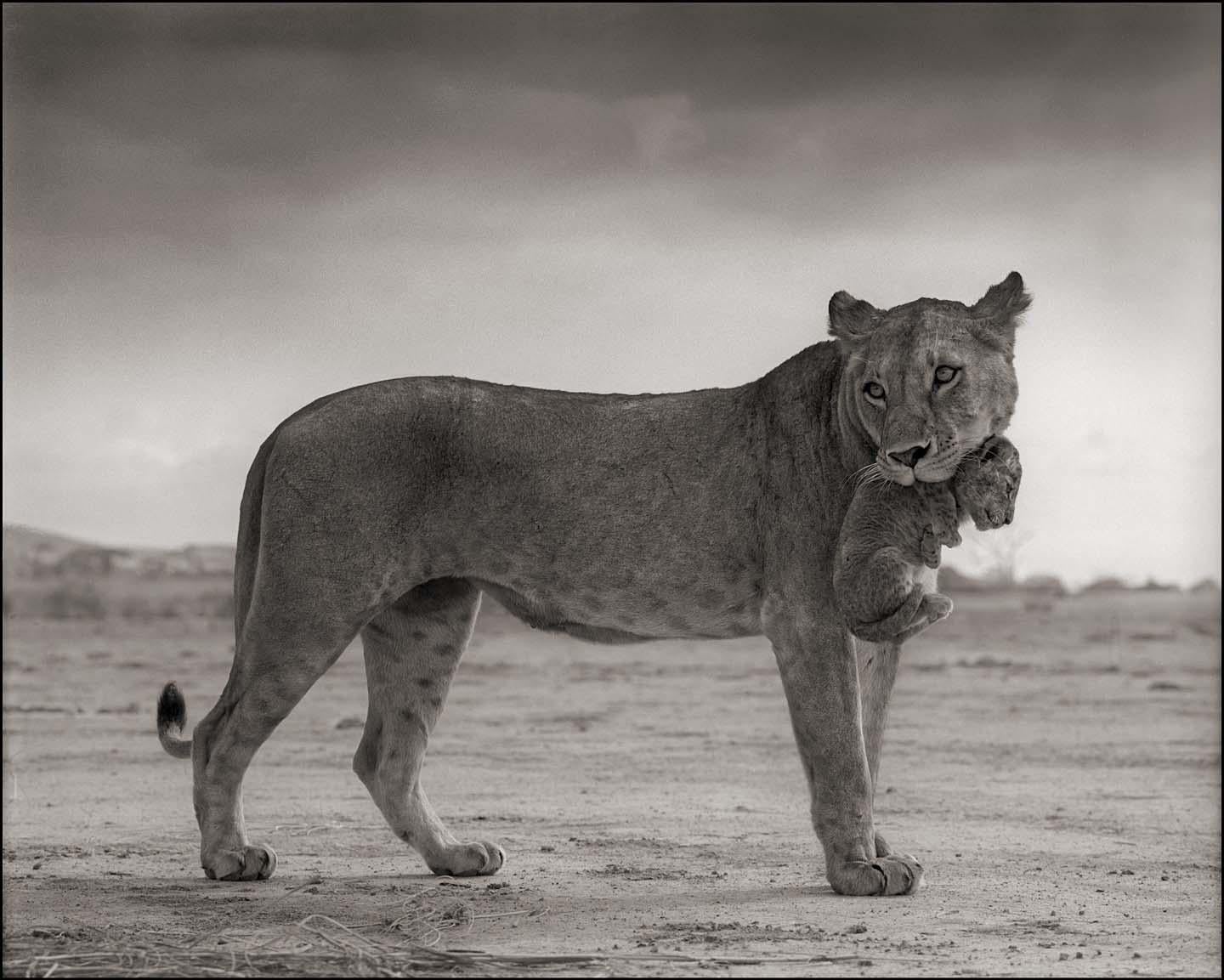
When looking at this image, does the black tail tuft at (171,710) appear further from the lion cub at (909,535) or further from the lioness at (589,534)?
the lion cub at (909,535)

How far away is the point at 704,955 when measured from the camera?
16.3 ft

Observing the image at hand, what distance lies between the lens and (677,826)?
26.3 feet

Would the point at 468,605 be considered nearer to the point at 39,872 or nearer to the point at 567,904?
the point at 567,904

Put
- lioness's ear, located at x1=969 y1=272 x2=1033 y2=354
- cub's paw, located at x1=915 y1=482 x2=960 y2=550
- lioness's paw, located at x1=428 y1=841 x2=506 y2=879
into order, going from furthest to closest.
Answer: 1. lioness's paw, located at x1=428 y1=841 x2=506 y2=879
2. lioness's ear, located at x1=969 y1=272 x2=1033 y2=354
3. cub's paw, located at x1=915 y1=482 x2=960 y2=550

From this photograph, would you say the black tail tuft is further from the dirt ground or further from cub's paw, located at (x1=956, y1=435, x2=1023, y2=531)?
cub's paw, located at (x1=956, y1=435, x2=1023, y2=531)

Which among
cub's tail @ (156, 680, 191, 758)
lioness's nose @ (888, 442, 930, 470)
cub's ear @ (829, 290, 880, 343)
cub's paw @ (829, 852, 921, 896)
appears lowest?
cub's paw @ (829, 852, 921, 896)

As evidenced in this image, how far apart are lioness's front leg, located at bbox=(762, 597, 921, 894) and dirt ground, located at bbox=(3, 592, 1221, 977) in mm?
103

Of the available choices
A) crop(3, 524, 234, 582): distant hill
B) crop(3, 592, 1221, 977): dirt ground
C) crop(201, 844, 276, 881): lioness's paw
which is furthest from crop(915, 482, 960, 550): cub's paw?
crop(3, 524, 234, 582): distant hill

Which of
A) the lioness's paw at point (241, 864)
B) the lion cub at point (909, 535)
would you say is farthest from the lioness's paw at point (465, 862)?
the lion cub at point (909, 535)

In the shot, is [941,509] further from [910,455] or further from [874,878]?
[874,878]

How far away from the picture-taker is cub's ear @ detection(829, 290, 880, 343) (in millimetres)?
6031

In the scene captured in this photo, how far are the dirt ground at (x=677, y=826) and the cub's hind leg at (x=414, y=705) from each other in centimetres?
15

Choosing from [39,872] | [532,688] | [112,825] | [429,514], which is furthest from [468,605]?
[532,688]

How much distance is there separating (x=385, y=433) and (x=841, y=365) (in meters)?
1.79
